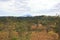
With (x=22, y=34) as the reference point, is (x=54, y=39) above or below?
below

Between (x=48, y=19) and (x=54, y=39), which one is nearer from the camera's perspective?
(x=54, y=39)

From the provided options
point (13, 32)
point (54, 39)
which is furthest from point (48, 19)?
point (13, 32)

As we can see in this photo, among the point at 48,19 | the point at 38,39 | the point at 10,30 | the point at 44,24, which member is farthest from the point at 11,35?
the point at 48,19

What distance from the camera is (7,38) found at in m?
15.6

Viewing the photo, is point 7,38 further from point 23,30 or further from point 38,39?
point 38,39

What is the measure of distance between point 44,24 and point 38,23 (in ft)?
5.37

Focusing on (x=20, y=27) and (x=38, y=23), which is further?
(x=38, y=23)

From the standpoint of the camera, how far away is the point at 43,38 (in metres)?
20.3

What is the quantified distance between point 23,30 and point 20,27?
353 millimetres

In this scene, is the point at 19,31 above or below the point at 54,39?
above

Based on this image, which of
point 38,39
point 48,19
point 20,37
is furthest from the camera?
point 48,19

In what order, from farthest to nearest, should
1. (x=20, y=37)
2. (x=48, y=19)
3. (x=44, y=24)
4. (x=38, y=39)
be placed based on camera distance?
1. (x=48, y=19)
2. (x=44, y=24)
3. (x=38, y=39)
4. (x=20, y=37)

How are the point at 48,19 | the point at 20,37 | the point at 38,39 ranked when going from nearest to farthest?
the point at 20,37 < the point at 38,39 < the point at 48,19

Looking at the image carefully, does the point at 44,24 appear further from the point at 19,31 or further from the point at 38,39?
the point at 19,31
